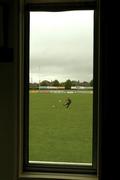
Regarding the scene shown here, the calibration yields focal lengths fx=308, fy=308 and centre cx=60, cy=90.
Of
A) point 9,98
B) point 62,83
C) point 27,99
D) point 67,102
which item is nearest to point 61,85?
point 62,83

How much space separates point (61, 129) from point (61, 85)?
0.39 meters

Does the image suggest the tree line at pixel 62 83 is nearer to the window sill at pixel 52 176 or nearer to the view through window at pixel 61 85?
the view through window at pixel 61 85

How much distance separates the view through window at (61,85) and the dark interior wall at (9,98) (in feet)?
0.75

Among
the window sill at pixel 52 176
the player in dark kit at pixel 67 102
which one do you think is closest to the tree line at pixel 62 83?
the player in dark kit at pixel 67 102

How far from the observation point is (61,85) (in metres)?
2.76

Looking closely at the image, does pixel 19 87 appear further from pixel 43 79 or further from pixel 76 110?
pixel 76 110

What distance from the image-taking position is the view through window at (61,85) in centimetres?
271

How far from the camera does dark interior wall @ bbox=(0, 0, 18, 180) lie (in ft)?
8.36

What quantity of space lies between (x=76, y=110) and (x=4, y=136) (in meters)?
0.66

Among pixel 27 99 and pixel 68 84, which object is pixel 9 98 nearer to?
pixel 27 99

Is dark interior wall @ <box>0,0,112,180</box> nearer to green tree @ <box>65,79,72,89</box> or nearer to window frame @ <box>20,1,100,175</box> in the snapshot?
window frame @ <box>20,1,100,175</box>

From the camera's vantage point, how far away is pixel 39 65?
2770mm
